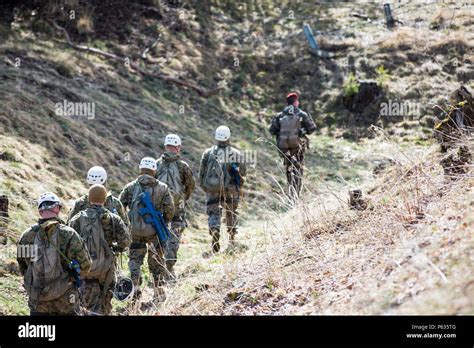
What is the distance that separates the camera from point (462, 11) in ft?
80.7

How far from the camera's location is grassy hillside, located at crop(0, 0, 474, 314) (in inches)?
302

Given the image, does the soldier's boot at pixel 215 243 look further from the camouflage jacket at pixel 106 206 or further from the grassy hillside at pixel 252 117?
the camouflage jacket at pixel 106 206

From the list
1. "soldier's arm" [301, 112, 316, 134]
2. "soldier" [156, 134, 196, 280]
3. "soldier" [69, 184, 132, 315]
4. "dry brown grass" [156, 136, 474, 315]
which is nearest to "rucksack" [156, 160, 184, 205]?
"soldier" [156, 134, 196, 280]

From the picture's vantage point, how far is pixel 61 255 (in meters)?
7.21

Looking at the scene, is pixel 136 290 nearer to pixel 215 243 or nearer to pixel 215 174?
pixel 215 243

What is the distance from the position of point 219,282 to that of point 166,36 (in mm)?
16347

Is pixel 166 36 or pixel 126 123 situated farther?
pixel 166 36

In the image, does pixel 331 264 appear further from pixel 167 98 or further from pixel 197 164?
pixel 167 98

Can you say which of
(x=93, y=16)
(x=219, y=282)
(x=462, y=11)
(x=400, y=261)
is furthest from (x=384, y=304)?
(x=462, y=11)

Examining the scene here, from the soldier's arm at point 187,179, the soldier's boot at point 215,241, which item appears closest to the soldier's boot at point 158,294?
the soldier's arm at point 187,179

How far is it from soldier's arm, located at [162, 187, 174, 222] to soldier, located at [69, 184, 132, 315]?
1.34 metres

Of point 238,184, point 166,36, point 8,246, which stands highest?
point 166,36

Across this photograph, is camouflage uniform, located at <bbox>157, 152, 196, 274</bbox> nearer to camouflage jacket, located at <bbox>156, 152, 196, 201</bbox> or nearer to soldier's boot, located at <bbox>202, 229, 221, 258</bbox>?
camouflage jacket, located at <bbox>156, 152, 196, 201</bbox>

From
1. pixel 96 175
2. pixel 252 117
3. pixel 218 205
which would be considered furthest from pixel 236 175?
pixel 252 117
